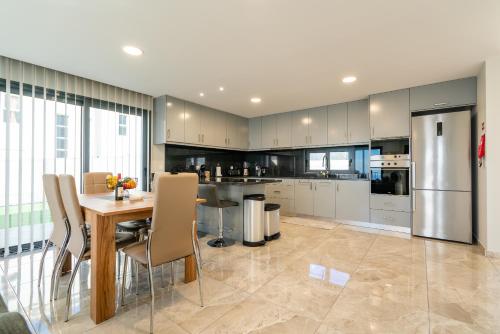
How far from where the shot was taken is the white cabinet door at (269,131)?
5.24 metres

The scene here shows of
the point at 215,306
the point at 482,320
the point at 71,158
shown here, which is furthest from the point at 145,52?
the point at 482,320

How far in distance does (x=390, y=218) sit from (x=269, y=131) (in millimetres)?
2871

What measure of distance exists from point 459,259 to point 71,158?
4825mm

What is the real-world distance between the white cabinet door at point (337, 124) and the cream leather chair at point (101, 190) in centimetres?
349

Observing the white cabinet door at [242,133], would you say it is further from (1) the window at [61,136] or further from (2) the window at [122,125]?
(1) the window at [61,136]

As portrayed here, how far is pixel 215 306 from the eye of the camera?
5.72 ft

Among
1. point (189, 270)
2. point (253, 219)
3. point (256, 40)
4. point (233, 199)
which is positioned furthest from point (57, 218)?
point (256, 40)

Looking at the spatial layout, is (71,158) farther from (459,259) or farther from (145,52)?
(459,259)

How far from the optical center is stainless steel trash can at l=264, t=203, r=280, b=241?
3254 millimetres

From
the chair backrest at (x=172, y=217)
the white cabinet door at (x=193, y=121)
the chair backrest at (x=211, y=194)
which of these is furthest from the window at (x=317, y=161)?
the chair backrest at (x=172, y=217)

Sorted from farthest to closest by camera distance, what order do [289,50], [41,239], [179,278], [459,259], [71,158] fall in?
[71,158], [41,239], [459,259], [289,50], [179,278]

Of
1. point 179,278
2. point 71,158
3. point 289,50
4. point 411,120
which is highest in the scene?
point 289,50

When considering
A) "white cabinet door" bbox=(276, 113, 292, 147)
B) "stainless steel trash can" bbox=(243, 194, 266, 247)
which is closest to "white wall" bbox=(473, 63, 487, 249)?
"stainless steel trash can" bbox=(243, 194, 266, 247)

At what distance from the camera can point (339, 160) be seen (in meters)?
4.75
